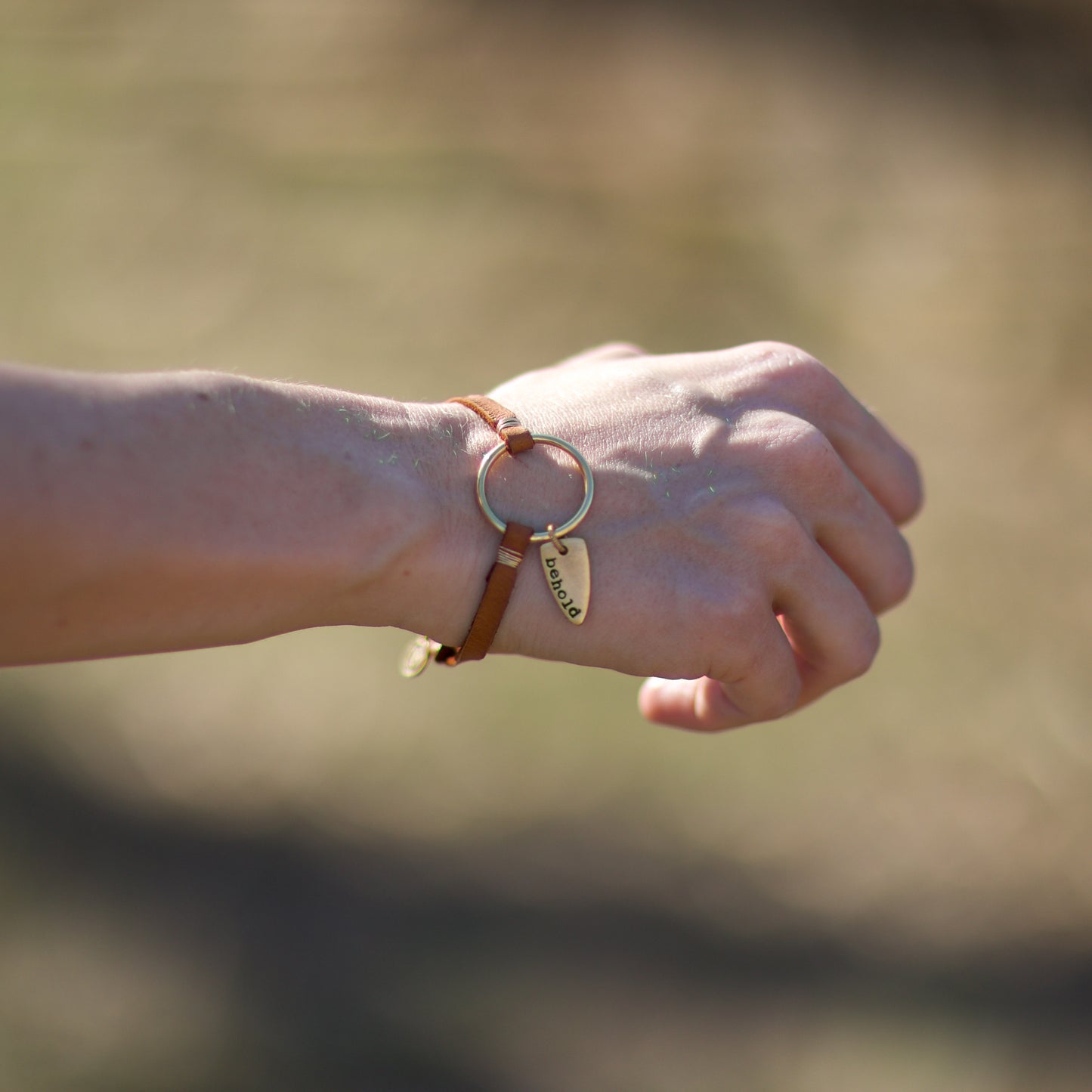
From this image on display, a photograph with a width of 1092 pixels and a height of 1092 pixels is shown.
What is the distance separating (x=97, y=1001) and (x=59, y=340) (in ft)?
9.30

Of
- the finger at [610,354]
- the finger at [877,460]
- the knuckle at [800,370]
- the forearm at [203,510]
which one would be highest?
the finger at [610,354]

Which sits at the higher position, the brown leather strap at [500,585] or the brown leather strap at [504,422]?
the brown leather strap at [504,422]

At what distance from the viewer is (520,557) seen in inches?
46.2

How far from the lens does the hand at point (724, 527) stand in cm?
123

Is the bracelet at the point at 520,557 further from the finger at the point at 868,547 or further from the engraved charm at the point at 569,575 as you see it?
the finger at the point at 868,547

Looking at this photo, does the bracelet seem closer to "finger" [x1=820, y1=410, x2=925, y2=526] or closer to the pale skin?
the pale skin

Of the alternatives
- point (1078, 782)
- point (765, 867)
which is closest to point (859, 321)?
point (1078, 782)

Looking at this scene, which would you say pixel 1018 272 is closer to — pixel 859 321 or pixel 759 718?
pixel 859 321

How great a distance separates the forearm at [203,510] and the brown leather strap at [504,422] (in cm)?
5

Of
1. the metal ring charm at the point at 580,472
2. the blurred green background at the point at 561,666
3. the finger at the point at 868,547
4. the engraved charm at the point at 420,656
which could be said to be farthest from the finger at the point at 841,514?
the blurred green background at the point at 561,666

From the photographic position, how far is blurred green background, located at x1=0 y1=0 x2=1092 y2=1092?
2.59 meters

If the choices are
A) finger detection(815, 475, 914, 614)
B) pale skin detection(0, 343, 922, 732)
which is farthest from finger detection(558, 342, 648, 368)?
finger detection(815, 475, 914, 614)

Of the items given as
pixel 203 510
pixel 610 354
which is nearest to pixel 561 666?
pixel 610 354

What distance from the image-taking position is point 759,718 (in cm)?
138
